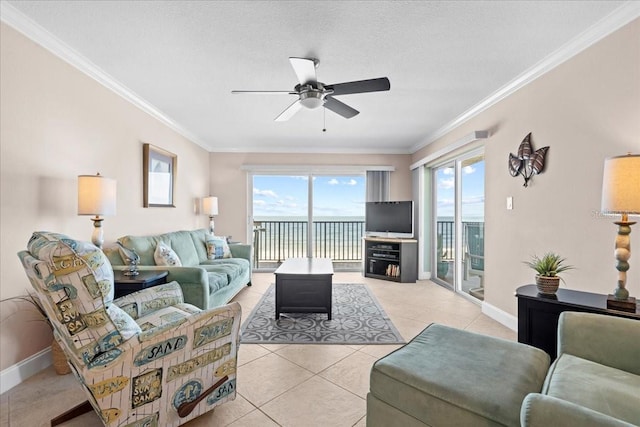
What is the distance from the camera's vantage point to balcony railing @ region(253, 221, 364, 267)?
6.37m

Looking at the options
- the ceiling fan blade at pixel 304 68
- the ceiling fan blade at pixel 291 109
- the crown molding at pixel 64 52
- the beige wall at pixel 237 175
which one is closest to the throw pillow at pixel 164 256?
the crown molding at pixel 64 52

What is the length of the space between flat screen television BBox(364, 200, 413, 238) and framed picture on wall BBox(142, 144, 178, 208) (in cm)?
346

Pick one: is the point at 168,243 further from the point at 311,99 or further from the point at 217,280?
the point at 311,99

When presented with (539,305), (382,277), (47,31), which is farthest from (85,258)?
(382,277)

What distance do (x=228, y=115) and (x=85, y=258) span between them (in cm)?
300

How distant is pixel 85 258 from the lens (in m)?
1.31

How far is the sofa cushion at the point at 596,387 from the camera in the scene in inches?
38.8

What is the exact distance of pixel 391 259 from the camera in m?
5.23

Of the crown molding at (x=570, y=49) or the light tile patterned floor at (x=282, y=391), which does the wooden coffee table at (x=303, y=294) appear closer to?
the light tile patterned floor at (x=282, y=391)

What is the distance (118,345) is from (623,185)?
8.81 feet

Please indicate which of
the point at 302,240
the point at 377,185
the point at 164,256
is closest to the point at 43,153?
the point at 164,256

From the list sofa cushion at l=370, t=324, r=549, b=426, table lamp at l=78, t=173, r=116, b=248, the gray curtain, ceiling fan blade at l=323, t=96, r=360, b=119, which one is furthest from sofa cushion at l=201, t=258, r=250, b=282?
the gray curtain

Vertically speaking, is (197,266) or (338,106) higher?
(338,106)

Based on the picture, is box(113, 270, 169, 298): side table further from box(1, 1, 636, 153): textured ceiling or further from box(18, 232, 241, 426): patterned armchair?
box(1, 1, 636, 153): textured ceiling
